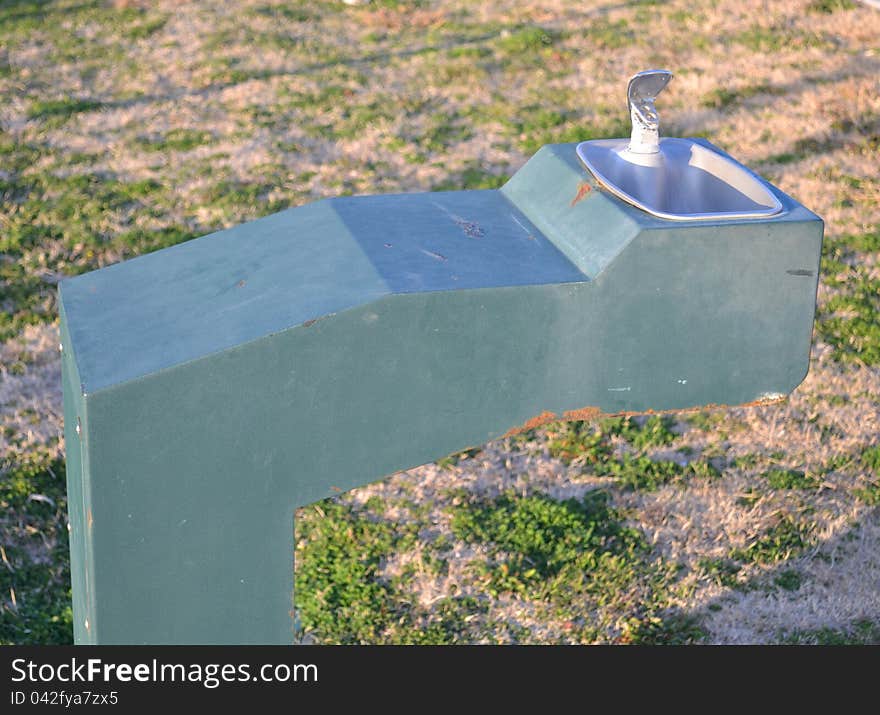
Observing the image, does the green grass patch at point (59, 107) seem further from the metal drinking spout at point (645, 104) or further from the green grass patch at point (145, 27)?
the metal drinking spout at point (645, 104)

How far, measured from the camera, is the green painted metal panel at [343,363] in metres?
2.53

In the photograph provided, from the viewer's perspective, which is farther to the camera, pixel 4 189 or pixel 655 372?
pixel 4 189

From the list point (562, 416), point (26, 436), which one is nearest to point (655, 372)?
point (562, 416)

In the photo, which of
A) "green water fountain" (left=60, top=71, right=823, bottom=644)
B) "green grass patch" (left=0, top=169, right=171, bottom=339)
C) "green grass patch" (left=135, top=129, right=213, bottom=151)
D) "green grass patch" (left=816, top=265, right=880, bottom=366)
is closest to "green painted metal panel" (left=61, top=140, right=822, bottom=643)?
"green water fountain" (left=60, top=71, right=823, bottom=644)

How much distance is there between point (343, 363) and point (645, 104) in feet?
3.82

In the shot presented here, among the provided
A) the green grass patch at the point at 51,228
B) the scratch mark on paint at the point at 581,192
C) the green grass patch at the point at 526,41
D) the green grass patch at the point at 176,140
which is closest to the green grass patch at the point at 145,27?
the green grass patch at the point at 176,140

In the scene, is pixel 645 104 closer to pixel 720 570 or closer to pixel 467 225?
pixel 467 225

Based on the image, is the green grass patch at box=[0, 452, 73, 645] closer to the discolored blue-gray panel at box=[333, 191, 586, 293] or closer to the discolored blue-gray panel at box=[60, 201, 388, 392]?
the discolored blue-gray panel at box=[60, 201, 388, 392]

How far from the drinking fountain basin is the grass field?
138 cm

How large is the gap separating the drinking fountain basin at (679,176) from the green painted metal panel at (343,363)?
32cm

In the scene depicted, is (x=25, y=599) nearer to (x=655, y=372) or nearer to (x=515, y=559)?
(x=515, y=559)

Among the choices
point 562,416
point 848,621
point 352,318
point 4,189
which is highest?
point 352,318

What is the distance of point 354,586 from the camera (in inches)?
161

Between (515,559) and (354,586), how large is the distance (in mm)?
568
